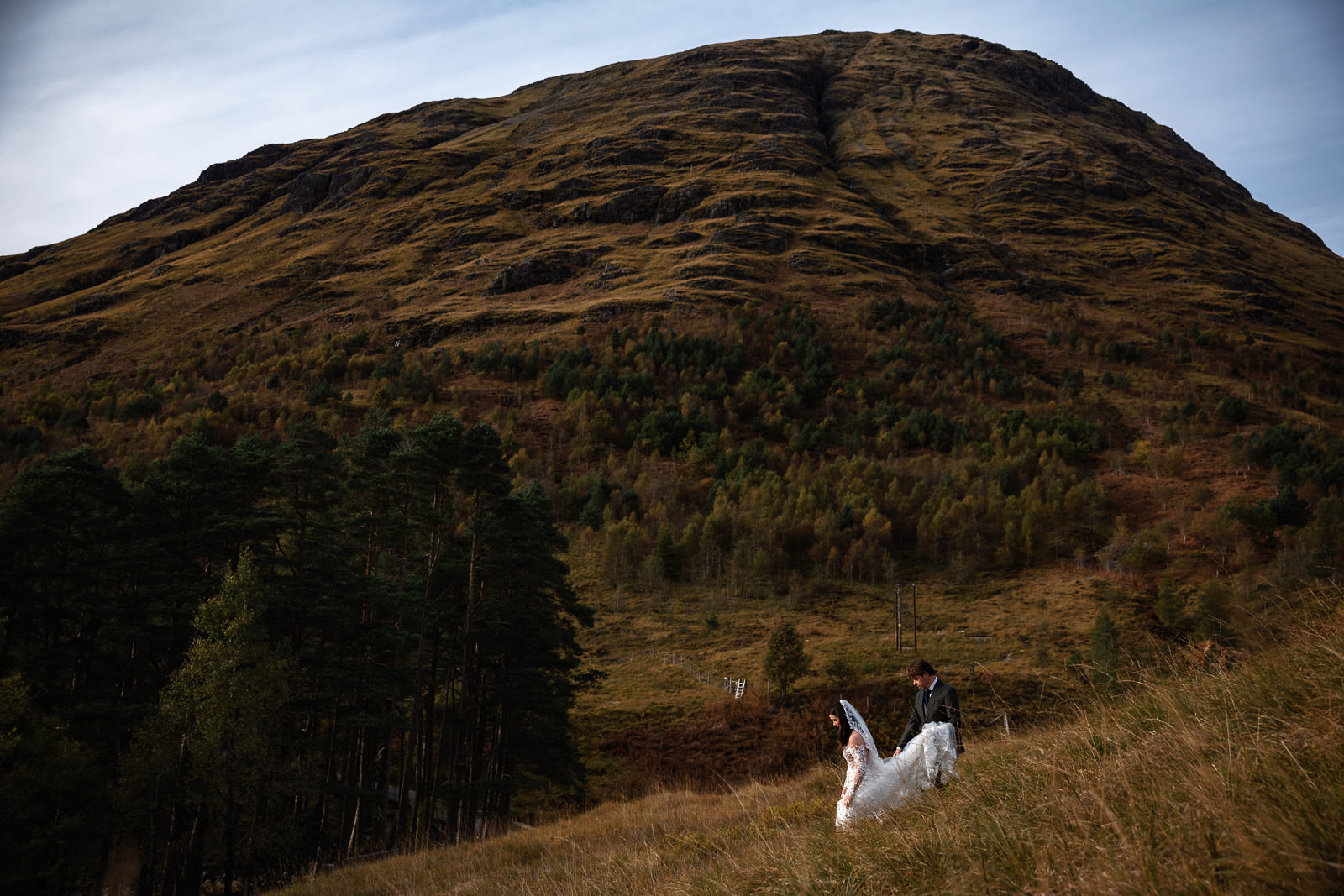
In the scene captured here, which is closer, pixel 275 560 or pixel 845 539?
pixel 275 560

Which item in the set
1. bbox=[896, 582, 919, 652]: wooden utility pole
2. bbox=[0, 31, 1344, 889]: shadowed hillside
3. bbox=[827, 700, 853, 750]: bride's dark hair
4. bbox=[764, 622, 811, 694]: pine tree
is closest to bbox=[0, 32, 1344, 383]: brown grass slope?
bbox=[0, 31, 1344, 889]: shadowed hillside

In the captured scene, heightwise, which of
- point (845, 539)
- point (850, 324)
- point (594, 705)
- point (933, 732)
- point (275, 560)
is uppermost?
point (850, 324)

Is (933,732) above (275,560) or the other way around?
above

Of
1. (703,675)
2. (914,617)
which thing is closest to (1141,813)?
(703,675)

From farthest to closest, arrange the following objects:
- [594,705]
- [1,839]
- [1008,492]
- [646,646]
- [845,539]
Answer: [1008,492]
[845,539]
[646,646]
[594,705]
[1,839]

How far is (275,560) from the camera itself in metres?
23.0

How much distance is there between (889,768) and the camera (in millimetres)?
5695

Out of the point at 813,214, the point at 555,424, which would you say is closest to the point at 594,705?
the point at 555,424

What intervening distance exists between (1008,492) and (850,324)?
158 feet

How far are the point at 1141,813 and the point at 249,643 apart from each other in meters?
21.5

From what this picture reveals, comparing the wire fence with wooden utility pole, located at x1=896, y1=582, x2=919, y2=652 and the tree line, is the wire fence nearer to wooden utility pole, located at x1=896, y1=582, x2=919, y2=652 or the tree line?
wooden utility pole, located at x1=896, y1=582, x2=919, y2=652

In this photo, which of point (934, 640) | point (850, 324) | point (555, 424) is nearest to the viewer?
point (934, 640)

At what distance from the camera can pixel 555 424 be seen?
91.9 m

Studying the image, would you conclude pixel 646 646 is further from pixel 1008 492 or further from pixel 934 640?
pixel 1008 492
